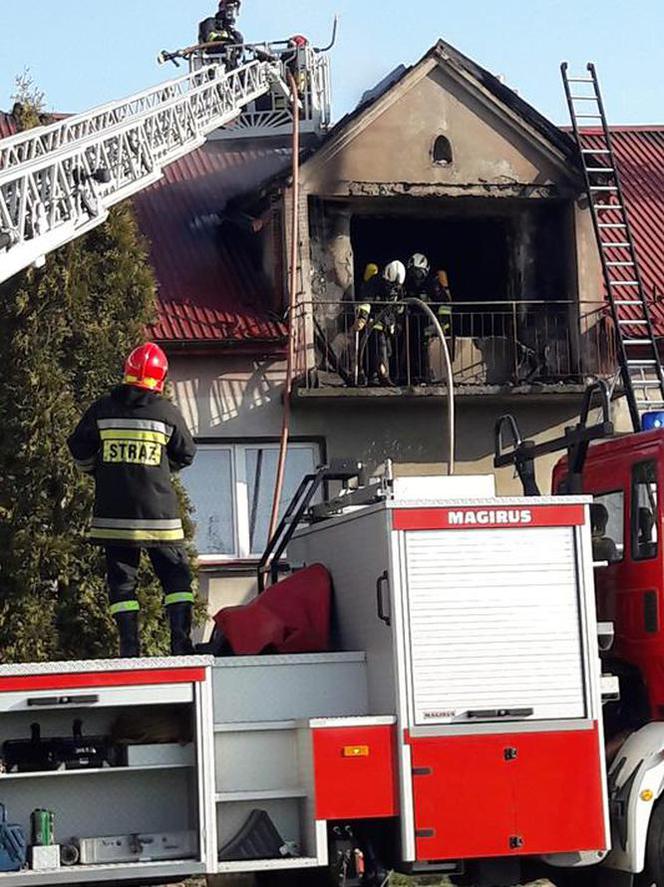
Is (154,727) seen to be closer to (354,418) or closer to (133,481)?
(133,481)

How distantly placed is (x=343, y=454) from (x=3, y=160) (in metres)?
6.06

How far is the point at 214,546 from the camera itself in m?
17.2

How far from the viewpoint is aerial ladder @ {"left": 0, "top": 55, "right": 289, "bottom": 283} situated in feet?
35.8

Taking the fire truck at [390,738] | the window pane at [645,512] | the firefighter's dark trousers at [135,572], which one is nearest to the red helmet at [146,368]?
the firefighter's dark trousers at [135,572]

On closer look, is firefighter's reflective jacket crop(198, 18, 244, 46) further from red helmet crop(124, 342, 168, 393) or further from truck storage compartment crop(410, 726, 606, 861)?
truck storage compartment crop(410, 726, 606, 861)

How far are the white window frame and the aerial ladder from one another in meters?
3.02

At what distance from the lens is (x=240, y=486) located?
57.2ft

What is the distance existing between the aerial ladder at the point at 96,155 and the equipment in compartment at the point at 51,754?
299 centimetres

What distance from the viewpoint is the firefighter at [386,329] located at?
1752 centimetres

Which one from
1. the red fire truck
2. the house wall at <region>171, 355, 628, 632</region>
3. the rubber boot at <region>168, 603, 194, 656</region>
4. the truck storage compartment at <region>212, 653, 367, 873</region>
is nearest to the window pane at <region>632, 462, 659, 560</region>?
the red fire truck

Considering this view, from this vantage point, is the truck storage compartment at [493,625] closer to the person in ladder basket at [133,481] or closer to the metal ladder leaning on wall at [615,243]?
the person in ladder basket at [133,481]

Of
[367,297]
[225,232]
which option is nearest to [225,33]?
[225,232]

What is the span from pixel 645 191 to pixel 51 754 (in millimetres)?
14915

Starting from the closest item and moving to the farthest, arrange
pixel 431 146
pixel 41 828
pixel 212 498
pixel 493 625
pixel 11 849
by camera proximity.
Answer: pixel 11 849 < pixel 41 828 < pixel 493 625 < pixel 212 498 < pixel 431 146
